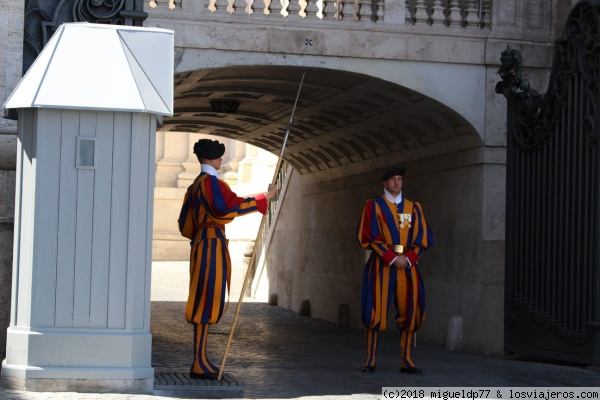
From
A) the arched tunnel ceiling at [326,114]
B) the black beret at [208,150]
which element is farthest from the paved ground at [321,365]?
the arched tunnel ceiling at [326,114]

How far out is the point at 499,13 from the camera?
1324 centimetres

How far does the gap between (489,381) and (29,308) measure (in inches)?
144

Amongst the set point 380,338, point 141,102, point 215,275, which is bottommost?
point 380,338

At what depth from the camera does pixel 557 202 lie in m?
11.7

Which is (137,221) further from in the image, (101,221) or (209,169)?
(209,169)

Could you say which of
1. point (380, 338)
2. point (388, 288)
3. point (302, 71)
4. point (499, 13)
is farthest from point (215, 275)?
point (380, 338)

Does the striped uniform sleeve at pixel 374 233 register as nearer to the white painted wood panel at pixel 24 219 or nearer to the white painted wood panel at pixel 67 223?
the white painted wood panel at pixel 67 223

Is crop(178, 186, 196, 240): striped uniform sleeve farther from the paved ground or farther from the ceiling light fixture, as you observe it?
the ceiling light fixture

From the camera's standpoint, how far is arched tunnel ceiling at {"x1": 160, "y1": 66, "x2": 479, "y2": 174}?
13.5 m

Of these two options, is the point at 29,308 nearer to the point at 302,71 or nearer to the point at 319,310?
the point at 302,71

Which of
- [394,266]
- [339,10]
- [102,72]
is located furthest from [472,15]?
[102,72]

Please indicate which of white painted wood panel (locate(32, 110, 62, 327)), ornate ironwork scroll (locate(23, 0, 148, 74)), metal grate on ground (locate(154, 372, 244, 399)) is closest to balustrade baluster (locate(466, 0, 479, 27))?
ornate ironwork scroll (locate(23, 0, 148, 74))

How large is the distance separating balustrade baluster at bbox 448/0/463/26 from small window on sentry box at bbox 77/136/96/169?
584 cm

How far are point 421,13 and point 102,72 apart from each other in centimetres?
531
